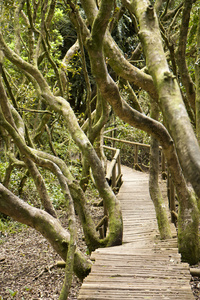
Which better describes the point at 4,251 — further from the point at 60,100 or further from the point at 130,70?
the point at 130,70

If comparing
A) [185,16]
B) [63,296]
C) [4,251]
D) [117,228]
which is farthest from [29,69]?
[63,296]

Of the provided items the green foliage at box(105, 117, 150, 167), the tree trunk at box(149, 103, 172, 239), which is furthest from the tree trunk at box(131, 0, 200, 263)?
the green foliage at box(105, 117, 150, 167)

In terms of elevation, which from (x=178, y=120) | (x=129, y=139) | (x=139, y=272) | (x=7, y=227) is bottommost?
(x=7, y=227)

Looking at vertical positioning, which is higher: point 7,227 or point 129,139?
point 129,139

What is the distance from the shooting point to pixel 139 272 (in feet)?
12.2

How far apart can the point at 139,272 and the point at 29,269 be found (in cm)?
269

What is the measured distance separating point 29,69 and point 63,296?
419cm

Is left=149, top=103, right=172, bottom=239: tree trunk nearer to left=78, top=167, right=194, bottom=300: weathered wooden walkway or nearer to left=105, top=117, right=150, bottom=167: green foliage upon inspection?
left=78, top=167, right=194, bottom=300: weathered wooden walkway

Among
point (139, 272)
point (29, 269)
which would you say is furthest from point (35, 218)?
point (29, 269)

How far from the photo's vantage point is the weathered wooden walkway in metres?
3.25

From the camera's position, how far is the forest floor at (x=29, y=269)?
481cm

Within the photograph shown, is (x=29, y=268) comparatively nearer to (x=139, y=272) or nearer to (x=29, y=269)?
(x=29, y=269)

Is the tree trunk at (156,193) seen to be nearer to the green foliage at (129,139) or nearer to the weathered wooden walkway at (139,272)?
the weathered wooden walkway at (139,272)

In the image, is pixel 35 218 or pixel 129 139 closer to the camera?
pixel 35 218
